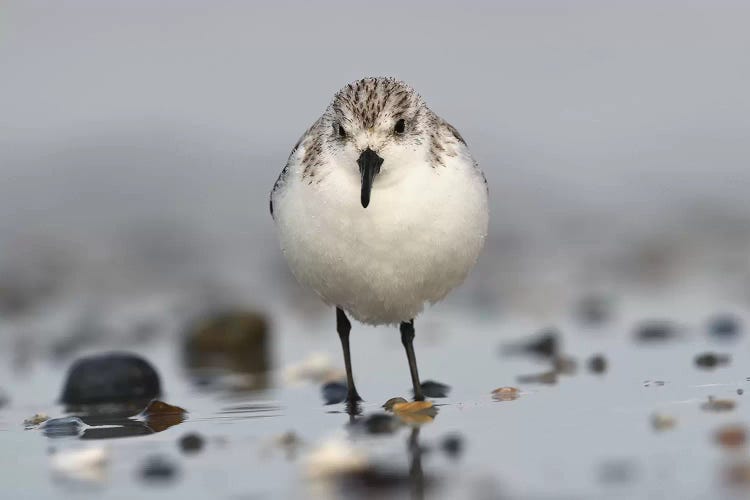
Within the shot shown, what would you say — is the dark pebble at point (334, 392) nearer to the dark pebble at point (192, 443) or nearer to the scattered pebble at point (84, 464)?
the dark pebble at point (192, 443)

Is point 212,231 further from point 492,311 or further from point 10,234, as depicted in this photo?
point 492,311

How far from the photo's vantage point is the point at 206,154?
15.3 metres

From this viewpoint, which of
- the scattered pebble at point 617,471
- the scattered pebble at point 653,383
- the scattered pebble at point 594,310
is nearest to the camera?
the scattered pebble at point 617,471

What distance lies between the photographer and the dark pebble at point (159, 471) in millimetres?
4805

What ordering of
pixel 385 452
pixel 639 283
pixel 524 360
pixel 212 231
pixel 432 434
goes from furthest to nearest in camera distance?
pixel 212 231, pixel 639 283, pixel 524 360, pixel 432 434, pixel 385 452

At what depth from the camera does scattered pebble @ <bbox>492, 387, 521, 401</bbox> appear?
643cm

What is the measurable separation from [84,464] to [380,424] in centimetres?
123

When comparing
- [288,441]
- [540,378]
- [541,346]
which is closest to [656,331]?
[541,346]

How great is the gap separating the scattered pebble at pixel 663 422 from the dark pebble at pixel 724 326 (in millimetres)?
A: 2760

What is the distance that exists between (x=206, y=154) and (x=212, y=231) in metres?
2.59

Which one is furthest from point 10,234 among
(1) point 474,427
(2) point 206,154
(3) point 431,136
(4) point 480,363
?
(1) point 474,427

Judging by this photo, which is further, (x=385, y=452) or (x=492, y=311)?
(x=492, y=311)

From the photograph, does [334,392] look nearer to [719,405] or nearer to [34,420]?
[34,420]

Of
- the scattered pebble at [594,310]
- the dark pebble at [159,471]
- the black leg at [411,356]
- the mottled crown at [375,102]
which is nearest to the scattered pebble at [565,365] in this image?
the black leg at [411,356]
